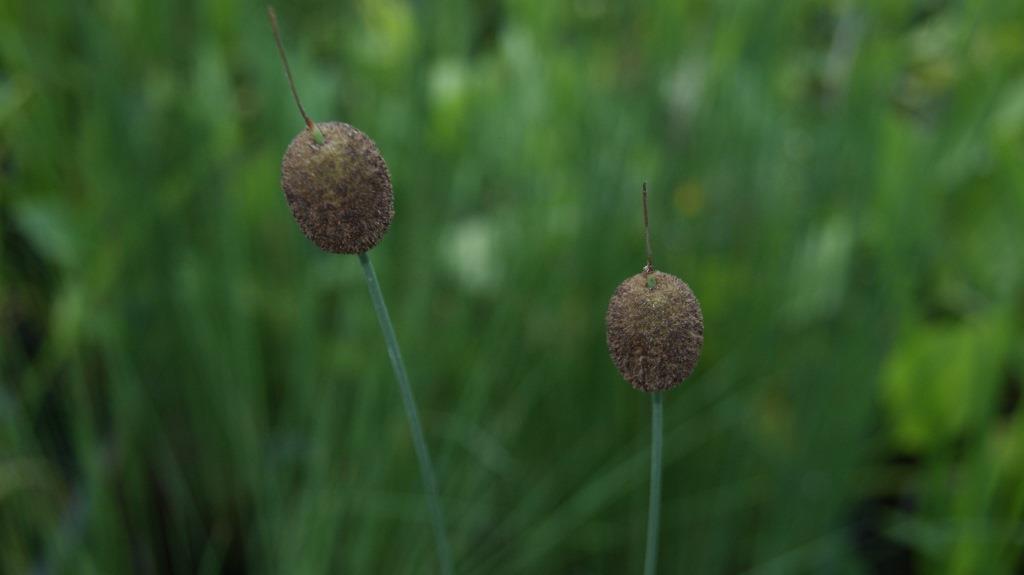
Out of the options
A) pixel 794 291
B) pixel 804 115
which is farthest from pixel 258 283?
pixel 804 115

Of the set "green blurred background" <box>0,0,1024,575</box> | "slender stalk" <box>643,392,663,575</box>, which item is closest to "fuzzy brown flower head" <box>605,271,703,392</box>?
"slender stalk" <box>643,392,663,575</box>

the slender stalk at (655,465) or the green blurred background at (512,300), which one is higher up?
the green blurred background at (512,300)

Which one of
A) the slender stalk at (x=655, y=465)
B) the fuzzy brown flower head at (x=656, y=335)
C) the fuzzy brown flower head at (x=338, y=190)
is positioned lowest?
the slender stalk at (x=655, y=465)

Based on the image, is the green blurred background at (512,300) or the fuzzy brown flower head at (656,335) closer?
the fuzzy brown flower head at (656,335)

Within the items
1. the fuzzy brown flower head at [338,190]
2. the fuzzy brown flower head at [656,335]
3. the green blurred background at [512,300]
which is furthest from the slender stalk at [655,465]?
the green blurred background at [512,300]

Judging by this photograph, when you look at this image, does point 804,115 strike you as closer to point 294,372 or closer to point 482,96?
point 482,96

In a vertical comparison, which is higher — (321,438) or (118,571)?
(321,438)

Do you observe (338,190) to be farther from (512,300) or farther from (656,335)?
(512,300)

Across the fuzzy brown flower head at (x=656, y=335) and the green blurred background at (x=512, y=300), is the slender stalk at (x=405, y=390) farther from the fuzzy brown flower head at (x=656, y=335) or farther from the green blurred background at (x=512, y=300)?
the green blurred background at (x=512, y=300)
